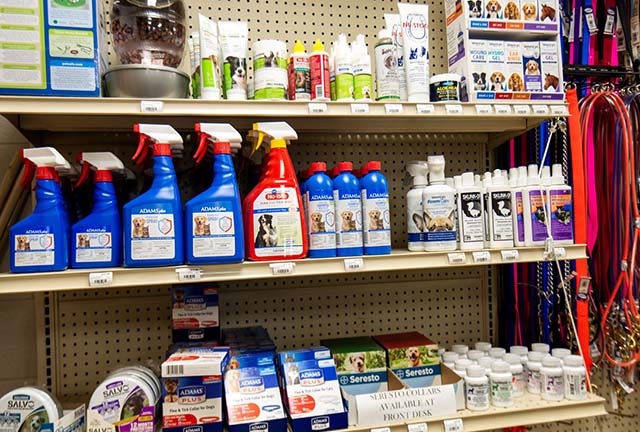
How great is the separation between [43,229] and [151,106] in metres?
0.44

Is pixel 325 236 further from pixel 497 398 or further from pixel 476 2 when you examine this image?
pixel 476 2

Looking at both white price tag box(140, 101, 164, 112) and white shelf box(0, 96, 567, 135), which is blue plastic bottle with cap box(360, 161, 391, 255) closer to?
white shelf box(0, 96, 567, 135)

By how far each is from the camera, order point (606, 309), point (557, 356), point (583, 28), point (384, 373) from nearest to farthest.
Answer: point (384, 373)
point (557, 356)
point (606, 309)
point (583, 28)

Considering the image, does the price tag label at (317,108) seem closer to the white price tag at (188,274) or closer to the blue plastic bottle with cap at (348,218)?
the blue plastic bottle with cap at (348,218)

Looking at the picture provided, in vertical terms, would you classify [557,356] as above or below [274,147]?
below

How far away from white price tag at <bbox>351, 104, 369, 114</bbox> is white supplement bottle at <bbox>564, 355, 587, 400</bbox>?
108 cm

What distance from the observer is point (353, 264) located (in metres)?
1.37

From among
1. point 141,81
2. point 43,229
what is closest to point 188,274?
point 43,229

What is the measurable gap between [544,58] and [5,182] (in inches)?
73.1

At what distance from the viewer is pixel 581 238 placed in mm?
1652

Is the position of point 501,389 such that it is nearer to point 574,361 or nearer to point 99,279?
point 574,361

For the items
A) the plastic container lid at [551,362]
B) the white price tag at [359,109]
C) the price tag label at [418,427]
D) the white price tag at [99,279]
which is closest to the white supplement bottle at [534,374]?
the plastic container lid at [551,362]

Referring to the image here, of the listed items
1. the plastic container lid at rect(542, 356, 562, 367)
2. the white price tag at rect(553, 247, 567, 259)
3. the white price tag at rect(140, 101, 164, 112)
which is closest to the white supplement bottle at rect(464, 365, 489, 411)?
the plastic container lid at rect(542, 356, 562, 367)

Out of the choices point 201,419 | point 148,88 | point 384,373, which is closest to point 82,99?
point 148,88
